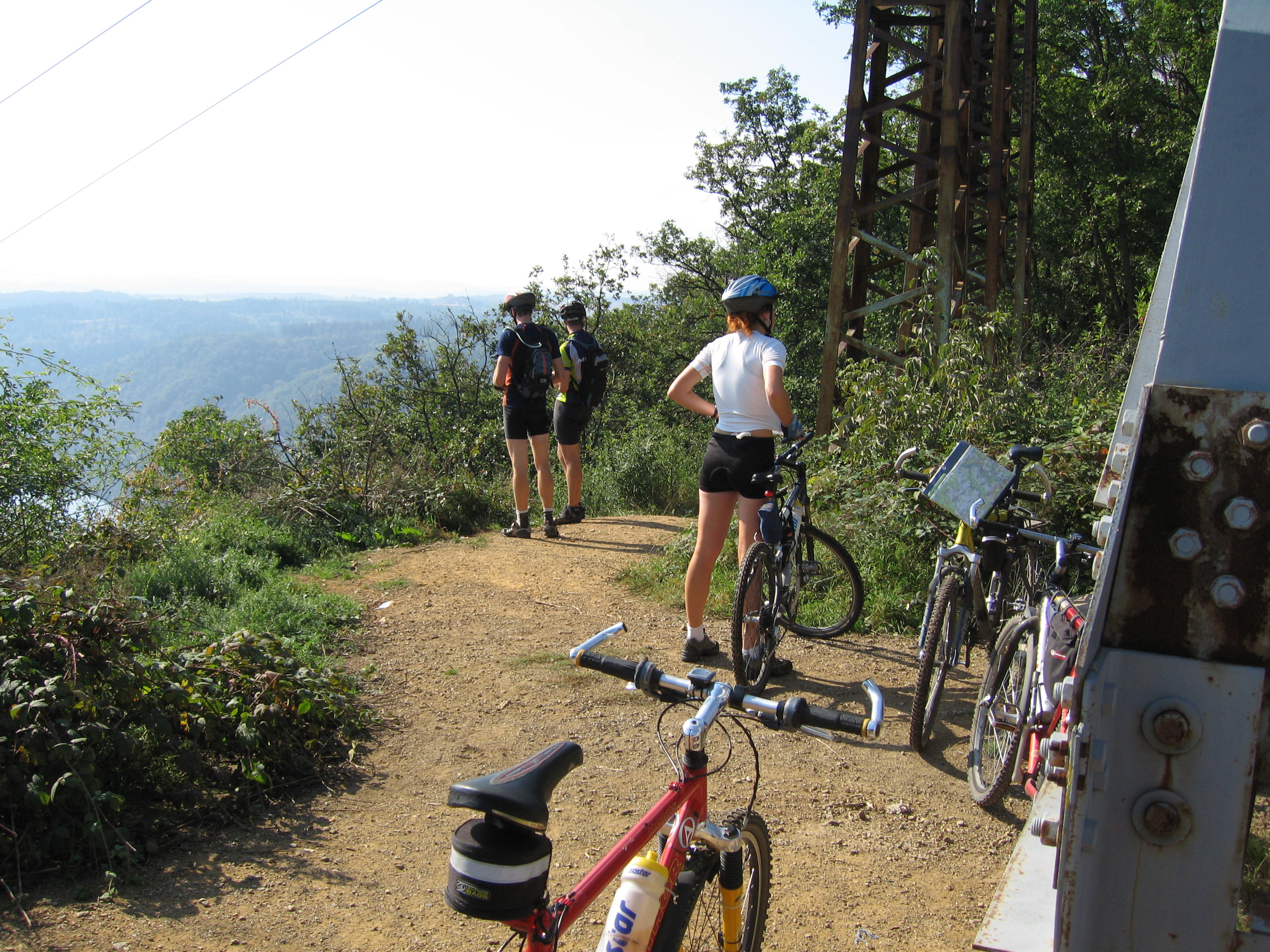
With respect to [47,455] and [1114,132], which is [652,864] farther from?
[1114,132]

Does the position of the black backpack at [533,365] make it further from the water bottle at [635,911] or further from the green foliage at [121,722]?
the water bottle at [635,911]

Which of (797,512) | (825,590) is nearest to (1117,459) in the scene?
(797,512)

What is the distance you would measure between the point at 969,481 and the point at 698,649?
1831 mm

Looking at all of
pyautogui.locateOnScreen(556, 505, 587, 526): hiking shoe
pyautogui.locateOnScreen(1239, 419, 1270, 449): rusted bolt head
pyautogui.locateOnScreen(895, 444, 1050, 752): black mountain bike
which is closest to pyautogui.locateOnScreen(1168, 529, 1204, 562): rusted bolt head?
pyautogui.locateOnScreen(1239, 419, 1270, 449): rusted bolt head

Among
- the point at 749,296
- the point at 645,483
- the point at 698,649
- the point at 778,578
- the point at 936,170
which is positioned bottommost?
the point at 698,649

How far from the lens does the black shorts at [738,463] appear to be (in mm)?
4449

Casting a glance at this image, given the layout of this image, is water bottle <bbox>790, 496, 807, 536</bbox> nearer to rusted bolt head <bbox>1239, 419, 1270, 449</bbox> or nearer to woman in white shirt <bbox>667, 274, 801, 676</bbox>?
woman in white shirt <bbox>667, 274, 801, 676</bbox>

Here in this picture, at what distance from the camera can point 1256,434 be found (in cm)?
118

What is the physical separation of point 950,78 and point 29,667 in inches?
306

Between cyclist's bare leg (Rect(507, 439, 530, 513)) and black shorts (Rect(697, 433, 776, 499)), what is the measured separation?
331 centimetres

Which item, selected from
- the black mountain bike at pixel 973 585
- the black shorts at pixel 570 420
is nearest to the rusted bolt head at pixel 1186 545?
the black mountain bike at pixel 973 585

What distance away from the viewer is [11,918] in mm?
2783

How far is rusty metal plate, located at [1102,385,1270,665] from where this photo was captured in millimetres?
1201

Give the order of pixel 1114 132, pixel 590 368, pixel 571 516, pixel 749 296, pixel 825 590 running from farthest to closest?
pixel 1114 132 → pixel 571 516 → pixel 590 368 → pixel 825 590 → pixel 749 296
